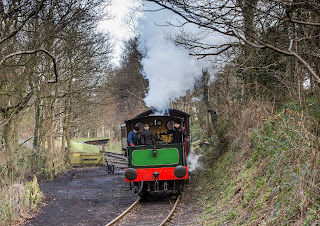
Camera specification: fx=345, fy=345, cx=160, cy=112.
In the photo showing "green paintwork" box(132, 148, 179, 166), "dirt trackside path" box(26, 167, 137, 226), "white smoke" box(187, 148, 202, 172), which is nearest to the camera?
"dirt trackside path" box(26, 167, 137, 226)

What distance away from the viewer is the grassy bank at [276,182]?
15.4 feet

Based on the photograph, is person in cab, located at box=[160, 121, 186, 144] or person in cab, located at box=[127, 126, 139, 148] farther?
person in cab, located at box=[160, 121, 186, 144]

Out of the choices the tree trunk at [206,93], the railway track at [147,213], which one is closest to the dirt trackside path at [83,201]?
the railway track at [147,213]

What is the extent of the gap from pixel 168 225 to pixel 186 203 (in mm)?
2524

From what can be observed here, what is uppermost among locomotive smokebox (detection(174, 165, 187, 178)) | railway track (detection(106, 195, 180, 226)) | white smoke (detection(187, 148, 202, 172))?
locomotive smokebox (detection(174, 165, 187, 178))

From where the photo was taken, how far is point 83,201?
1087 cm

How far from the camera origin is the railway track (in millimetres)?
8062

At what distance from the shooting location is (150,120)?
11.6m

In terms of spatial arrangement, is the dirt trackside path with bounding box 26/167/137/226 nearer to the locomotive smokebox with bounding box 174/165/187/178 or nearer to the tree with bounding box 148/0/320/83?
the locomotive smokebox with bounding box 174/165/187/178

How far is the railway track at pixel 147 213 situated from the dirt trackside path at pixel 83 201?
0.98 ft

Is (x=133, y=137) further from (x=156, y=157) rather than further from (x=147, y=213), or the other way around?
(x=147, y=213)

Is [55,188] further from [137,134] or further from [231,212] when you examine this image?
[231,212]

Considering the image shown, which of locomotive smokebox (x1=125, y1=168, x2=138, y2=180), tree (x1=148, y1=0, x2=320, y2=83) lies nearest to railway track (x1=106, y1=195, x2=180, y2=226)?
locomotive smokebox (x1=125, y1=168, x2=138, y2=180)

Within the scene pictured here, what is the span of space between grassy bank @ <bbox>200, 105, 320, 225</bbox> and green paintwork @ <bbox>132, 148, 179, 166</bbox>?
4.92 ft
